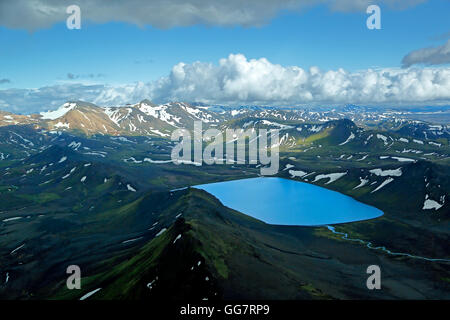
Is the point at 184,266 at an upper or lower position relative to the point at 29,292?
upper

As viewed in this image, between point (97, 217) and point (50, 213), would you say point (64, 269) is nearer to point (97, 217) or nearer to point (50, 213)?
point (97, 217)

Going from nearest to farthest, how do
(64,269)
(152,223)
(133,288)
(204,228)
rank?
1. (133,288)
2. (204,228)
3. (64,269)
4. (152,223)

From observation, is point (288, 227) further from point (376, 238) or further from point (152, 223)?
point (152, 223)

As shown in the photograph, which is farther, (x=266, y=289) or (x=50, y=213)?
(x=50, y=213)
